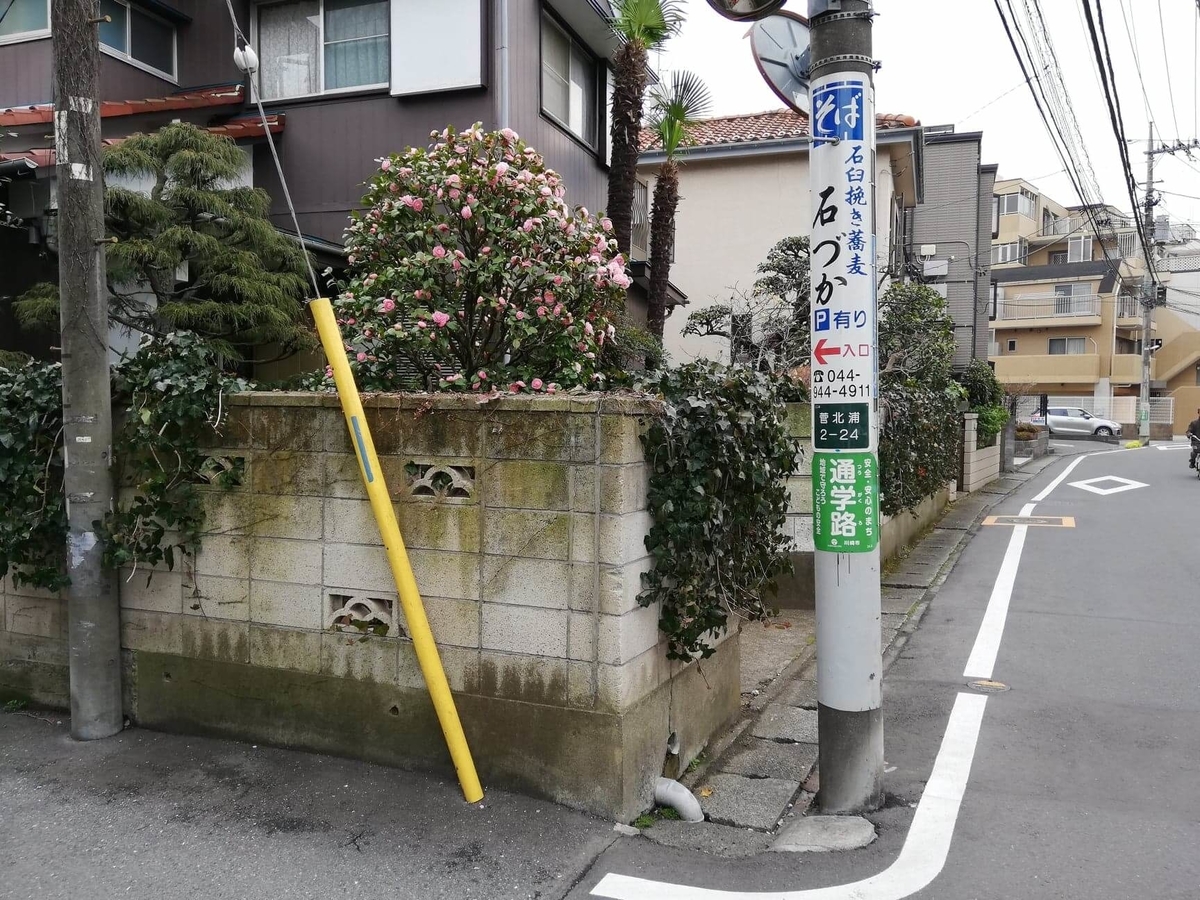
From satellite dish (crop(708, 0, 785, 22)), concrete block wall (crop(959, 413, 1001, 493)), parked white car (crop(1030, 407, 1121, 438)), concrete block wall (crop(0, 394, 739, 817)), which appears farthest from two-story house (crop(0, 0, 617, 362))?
parked white car (crop(1030, 407, 1121, 438))

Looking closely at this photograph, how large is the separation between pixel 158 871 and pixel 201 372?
2.35 meters

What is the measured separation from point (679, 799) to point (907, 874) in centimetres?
100

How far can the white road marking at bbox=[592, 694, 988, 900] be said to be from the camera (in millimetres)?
3395

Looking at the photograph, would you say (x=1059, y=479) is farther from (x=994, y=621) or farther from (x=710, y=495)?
(x=710, y=495)

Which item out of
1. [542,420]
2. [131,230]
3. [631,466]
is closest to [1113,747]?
[631,466]

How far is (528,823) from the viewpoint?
3.84 metres

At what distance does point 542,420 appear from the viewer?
12.9ft

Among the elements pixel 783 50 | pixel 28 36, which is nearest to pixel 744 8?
pixel 783 50

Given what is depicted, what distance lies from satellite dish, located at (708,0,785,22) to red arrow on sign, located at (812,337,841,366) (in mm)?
1673

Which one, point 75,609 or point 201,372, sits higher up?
point 201,372

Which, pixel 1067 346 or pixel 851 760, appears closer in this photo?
pixel 851 760

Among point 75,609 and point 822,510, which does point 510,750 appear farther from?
point 75,609

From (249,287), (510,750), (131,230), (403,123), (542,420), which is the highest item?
(403,123)

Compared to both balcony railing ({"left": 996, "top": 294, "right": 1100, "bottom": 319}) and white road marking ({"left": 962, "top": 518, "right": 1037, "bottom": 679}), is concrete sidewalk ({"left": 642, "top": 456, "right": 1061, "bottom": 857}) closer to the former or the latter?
white road marking ({"left": 962, "top": 518, "right": 1037, "bottom": 679})
